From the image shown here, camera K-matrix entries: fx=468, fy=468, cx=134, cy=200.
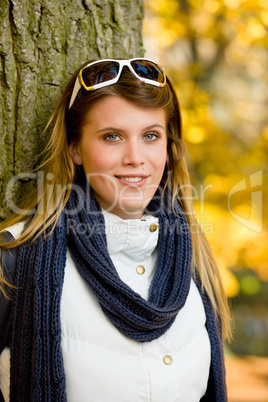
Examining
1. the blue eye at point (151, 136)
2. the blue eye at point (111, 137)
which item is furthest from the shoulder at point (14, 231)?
the blue eye at point (151, 136)

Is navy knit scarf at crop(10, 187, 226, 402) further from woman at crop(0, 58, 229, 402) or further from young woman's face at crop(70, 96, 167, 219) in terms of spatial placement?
young woman's face at crop(70, 96, 167, 219)

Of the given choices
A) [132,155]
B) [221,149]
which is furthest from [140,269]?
[221,149]

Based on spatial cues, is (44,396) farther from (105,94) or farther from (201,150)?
(201,150)

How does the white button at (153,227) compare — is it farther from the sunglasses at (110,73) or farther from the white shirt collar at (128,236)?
the sunglasses at (110,73)

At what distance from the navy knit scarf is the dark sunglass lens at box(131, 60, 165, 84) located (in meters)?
0.55

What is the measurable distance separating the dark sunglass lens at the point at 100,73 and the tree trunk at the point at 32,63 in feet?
0.97

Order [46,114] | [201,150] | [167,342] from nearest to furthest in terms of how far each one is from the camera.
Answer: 1. [167,342]
2. [46,114]
3. [201,150]

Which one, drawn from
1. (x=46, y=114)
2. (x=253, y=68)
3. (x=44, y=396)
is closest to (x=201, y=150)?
(x=46, y=114)

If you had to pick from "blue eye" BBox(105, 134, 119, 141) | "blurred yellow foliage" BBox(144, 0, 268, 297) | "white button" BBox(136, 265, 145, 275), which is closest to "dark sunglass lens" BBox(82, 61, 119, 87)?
"blue eye" BBox(105, 134, 119, 141)

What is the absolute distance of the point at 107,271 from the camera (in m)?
1.76

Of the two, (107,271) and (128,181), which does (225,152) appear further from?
(107,271)

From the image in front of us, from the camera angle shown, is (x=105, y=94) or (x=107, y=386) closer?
(x=107, y=386)

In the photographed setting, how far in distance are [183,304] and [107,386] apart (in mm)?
426

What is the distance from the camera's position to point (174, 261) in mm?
1979
